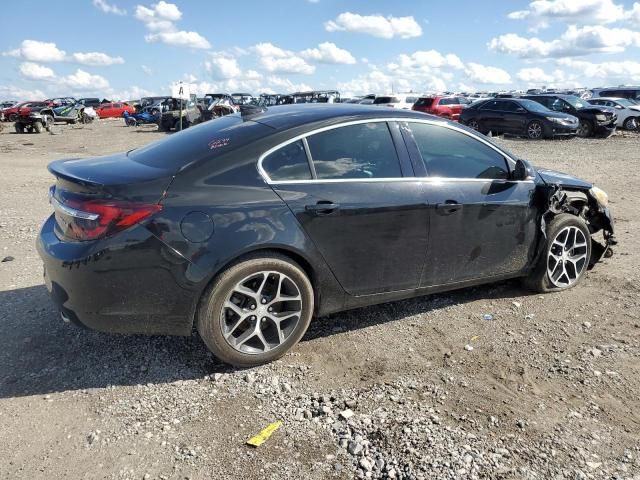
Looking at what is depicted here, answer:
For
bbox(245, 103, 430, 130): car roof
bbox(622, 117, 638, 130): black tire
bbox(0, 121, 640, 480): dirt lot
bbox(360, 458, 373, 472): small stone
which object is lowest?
bbox(622, 117, 638, 130): black tire

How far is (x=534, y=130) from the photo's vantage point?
20.5 meters

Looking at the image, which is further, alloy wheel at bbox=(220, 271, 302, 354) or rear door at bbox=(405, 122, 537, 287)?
rear door at bbox=(405, 122, 537, 287)

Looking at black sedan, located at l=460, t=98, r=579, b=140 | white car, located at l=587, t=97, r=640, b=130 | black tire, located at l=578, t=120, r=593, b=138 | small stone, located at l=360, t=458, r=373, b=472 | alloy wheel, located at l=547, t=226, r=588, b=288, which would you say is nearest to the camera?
small stone, located at l=360, t=458, r=373, b=472

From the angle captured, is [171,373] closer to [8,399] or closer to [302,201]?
[8,399]

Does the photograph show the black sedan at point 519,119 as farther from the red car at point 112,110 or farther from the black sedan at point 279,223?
the red car at point 112,110

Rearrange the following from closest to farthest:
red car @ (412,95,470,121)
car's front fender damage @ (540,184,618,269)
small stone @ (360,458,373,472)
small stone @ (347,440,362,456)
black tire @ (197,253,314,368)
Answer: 1. small stone @ (360,458,373,472)
2. small stone @ (347,440,362,456)
3. black tire @ (197,253,314,368)
4. car's front fender damage @ (540,184,618,269)
5. red car @ (412,95,470,121)

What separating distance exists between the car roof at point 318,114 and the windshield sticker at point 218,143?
0.34 m

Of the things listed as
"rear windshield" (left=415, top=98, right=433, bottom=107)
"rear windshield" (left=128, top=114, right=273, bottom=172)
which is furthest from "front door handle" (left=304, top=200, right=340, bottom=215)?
"rear windshield" (left=415, top=98, right=433, bottom=107)

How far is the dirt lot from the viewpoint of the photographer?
261cm

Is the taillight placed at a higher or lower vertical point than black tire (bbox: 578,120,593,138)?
higher

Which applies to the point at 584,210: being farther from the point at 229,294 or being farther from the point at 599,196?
the point at 229,294

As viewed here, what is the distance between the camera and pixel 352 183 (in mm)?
3572

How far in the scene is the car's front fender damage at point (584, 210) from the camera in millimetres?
4451

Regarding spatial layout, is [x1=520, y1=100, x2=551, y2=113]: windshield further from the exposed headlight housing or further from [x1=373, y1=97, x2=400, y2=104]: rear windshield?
the exposed headlight housing
